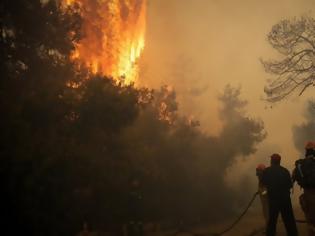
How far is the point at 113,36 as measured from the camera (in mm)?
46562

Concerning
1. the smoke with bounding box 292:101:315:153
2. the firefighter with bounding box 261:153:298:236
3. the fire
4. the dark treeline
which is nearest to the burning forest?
the dark treeline

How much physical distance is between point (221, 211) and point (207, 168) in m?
3.49

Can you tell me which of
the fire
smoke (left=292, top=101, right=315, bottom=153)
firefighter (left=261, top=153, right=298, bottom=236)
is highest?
the fire

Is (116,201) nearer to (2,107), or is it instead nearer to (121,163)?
(121,163)

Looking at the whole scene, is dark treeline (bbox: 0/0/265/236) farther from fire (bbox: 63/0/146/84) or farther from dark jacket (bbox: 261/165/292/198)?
fire (bbox: 63/0/146/84)

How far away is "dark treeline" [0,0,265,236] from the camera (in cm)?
1398

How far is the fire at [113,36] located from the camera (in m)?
41.5

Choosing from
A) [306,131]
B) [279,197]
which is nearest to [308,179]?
[279,197]

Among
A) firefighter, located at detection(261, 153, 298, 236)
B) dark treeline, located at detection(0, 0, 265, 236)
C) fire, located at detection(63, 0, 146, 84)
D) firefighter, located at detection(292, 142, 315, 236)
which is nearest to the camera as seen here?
firefighter, located at detection(292, 142, 315, 236)

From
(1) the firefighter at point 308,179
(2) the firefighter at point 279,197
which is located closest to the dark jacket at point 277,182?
(2) the firefighter at point 279,197

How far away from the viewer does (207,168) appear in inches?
1213

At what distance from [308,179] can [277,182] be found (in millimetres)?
1133

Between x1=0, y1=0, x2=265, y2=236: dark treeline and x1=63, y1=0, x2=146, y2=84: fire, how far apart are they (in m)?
14.1

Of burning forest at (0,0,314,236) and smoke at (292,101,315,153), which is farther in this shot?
smoke at (292,101,315,153)
